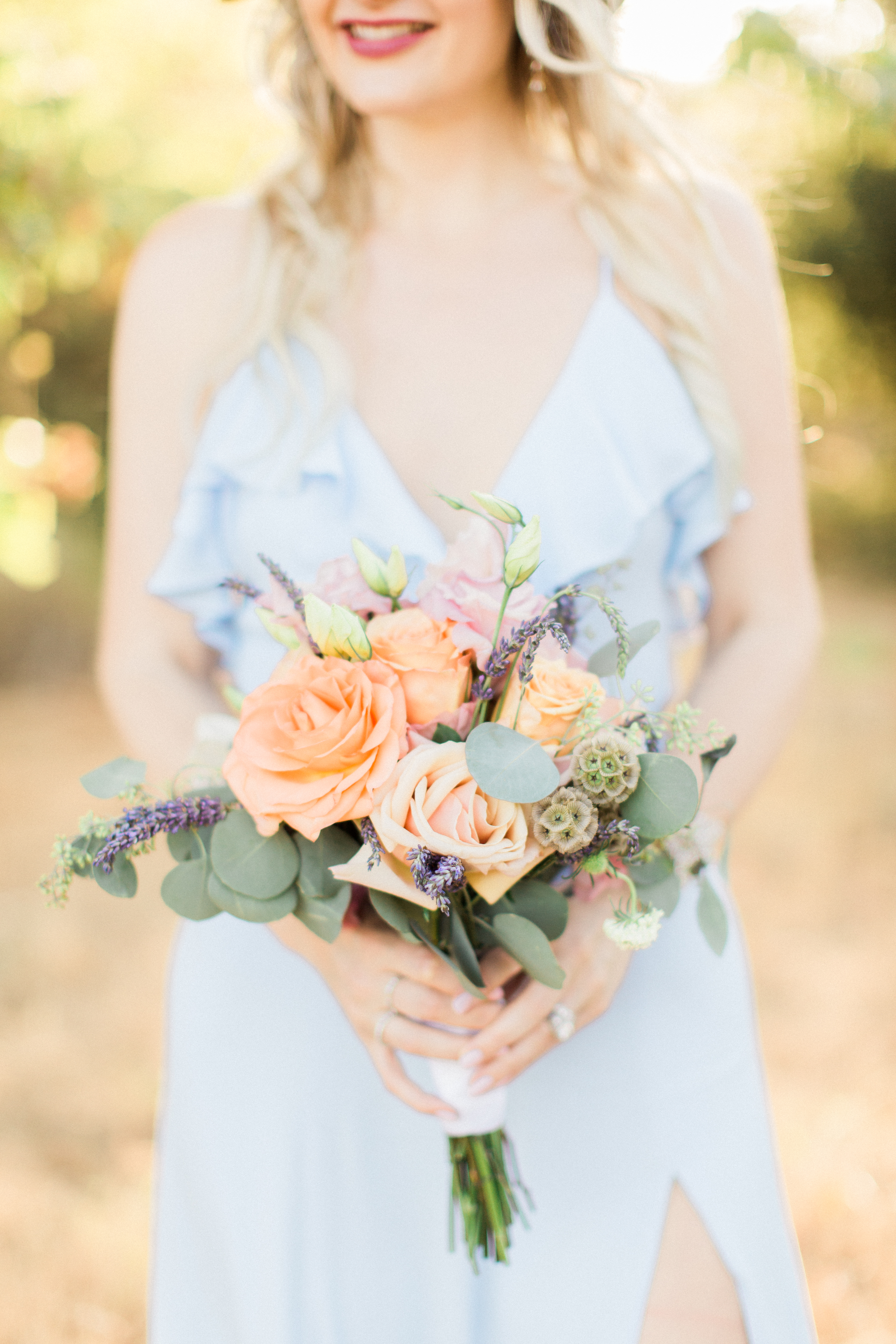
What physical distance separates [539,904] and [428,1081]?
47 cm

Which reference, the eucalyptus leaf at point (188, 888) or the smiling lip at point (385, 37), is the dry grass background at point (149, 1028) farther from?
the smiling lip at point (385, 37)

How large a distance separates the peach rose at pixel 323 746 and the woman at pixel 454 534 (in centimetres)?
34

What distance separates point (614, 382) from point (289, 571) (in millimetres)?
560

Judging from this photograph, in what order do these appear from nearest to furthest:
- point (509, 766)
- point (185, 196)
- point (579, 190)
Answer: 1. point (509, 766)
2. point (579, 190)
3. point (185, 196)

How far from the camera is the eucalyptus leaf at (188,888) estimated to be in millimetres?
1222

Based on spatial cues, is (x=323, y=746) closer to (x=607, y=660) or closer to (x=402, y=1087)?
(x=607, y=660)

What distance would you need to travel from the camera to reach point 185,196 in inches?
150

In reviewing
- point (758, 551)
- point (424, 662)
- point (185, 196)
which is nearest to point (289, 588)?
point (424, 662)

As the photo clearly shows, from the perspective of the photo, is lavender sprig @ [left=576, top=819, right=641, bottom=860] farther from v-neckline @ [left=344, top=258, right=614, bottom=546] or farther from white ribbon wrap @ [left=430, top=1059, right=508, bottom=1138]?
v-neckline @ [left=344, top=258, right=614, bottom=546]

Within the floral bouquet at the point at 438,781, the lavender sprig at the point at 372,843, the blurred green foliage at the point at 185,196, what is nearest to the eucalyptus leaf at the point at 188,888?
the floral bouquet at the point at 438,781

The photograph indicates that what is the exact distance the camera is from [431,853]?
3.45 ft

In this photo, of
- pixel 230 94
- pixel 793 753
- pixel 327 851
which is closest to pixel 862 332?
pixel 793 753

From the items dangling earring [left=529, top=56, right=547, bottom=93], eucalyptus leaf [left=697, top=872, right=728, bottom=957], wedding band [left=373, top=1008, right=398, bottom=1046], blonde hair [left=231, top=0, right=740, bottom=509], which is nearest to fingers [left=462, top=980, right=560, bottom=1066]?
wedding band [left=373, top=1008, right=398, bottom=1046]

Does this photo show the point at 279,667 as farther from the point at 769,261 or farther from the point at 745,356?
the point at 769,261
